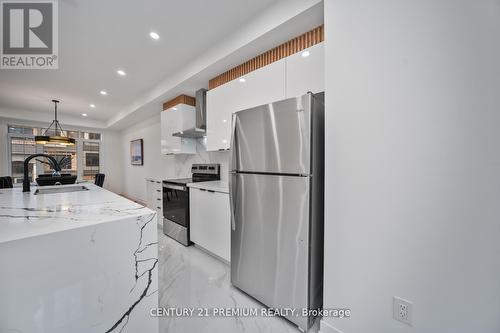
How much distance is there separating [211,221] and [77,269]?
1.59m

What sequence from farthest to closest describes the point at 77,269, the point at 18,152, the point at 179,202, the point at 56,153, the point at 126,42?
the point at 56,153, the point at 18,152, the point at 179,202, the point at 126,42, the point at 77,269

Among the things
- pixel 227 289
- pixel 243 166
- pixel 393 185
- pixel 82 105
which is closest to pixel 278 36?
pixel 243 166

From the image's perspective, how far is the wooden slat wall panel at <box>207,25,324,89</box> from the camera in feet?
5.71

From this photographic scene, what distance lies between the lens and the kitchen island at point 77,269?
0.69 meters

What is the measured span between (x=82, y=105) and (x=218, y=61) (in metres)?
4.33

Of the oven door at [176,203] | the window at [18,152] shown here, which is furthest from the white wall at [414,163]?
the window at [18,152]

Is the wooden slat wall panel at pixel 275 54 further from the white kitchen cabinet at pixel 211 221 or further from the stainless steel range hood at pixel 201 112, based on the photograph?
the white kitchen cabinet at pixel 211 221

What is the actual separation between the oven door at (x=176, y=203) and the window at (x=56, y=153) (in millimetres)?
3431

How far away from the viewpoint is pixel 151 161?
5.25 m

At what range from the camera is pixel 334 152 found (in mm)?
1288

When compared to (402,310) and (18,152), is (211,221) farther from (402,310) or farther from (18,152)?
(18,152)

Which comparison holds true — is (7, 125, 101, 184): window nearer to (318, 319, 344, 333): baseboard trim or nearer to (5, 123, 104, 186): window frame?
(5, 123, 104, 186): window frame

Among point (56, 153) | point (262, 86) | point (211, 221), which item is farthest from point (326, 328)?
point (56, 153)

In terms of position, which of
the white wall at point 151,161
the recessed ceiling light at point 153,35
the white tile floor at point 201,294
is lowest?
the white tile floor at point 201,294
